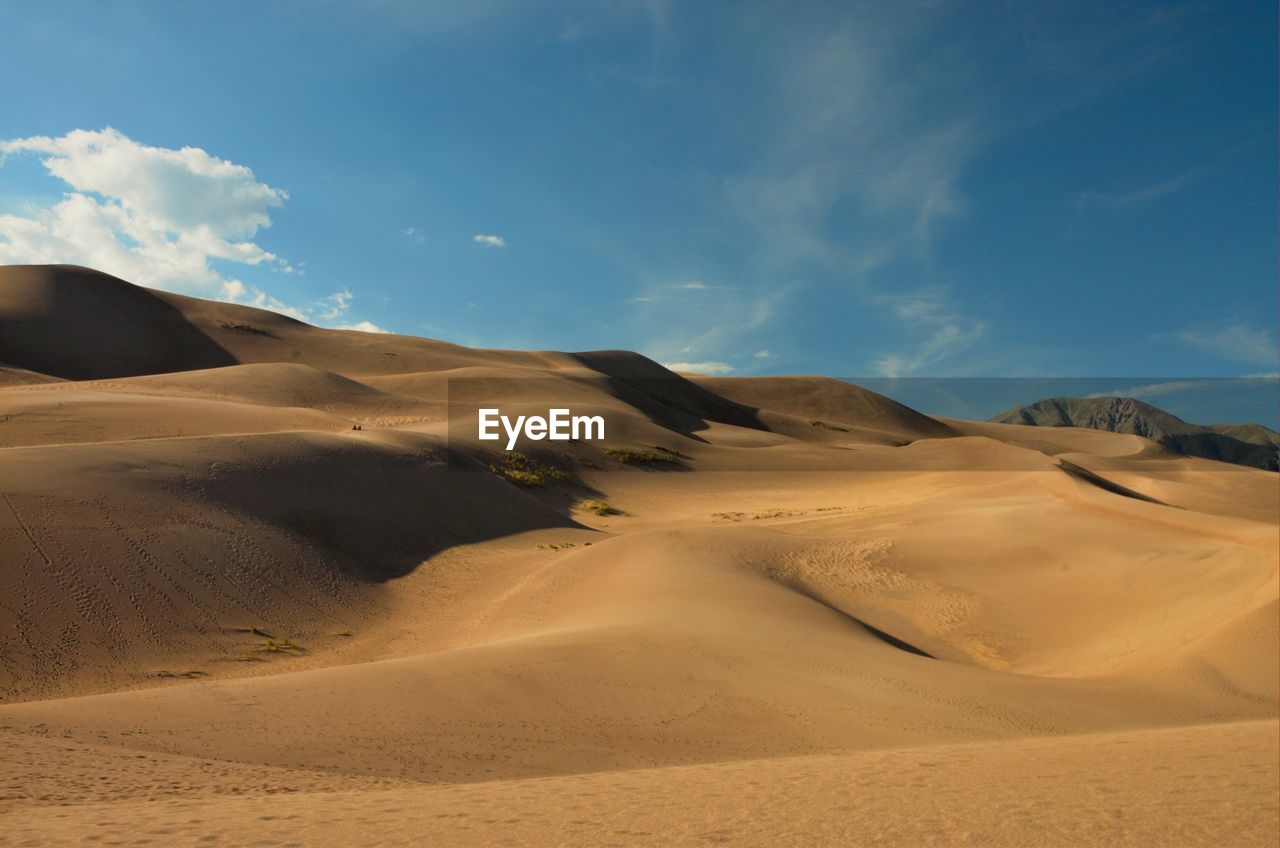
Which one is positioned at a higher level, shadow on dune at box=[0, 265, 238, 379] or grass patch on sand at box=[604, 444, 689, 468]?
shadow on dune at box=[0, 265, 238, 379]

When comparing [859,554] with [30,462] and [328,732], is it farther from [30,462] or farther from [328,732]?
[30,462]

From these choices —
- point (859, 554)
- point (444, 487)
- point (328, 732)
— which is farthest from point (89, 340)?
point (328, 732)

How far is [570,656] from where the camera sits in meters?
9.44

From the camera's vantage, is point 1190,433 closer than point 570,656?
No

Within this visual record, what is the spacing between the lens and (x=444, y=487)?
22.9 metres

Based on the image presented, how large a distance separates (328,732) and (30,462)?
1118 cm

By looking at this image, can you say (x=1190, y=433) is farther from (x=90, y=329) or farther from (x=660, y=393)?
(x=90, y=329)

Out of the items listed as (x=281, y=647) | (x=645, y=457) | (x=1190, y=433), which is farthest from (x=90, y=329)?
(x=1190, y=433)

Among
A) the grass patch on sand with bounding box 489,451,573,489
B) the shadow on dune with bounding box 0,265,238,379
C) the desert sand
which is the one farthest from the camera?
the shadow on dune with bounding box 0,265,238,379

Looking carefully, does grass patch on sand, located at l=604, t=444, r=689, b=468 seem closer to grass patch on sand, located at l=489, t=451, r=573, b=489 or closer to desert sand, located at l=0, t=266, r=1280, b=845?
grass patch on sand, located at l=489, t=451, r=573, b=489

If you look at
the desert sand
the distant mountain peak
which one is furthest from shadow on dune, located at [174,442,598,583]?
the distant mountain peak

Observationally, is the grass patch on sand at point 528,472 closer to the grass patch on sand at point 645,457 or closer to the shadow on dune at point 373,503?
the shadow on dune at point 373,503

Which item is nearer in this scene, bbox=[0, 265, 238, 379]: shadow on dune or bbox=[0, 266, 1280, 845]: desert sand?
bbox=[0, 266, 1280, 845]: desert sand

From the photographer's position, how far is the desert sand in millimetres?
5352
